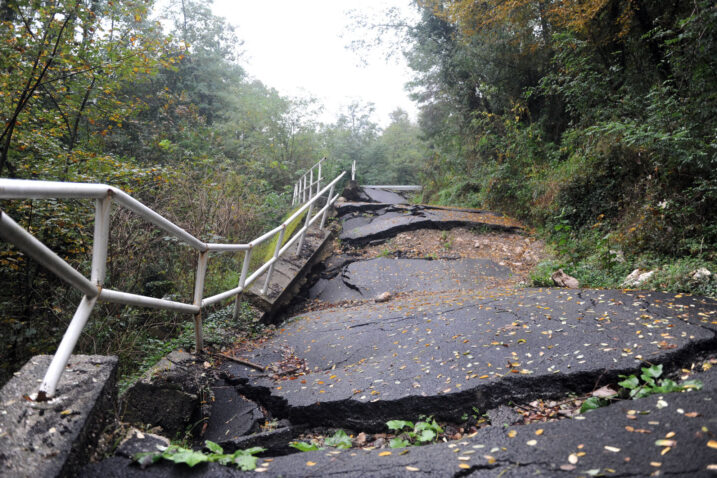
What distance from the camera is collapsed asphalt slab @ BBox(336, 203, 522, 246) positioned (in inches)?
387

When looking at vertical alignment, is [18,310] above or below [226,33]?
below

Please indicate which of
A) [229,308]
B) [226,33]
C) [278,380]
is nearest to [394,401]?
[278,380]

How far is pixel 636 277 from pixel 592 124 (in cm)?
551

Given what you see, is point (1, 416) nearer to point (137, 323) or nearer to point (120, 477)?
point (120, 477)

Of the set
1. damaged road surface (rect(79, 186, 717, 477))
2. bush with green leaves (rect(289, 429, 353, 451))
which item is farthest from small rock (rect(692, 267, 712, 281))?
bush with green leaves (rect(289, 429, 353, 451))

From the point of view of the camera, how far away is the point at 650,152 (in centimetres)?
679

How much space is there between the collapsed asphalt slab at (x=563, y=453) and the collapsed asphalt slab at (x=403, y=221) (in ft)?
25.0

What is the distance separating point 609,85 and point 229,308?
9.55 meters

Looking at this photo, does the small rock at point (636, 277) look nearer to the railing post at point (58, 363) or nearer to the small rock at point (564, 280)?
the small rock at point (564, 280)

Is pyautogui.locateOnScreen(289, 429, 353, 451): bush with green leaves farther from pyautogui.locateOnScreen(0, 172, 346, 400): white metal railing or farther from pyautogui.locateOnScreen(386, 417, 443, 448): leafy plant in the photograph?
pyautogui.locateOnScreen(0, 172, 346, 400): white metal railing

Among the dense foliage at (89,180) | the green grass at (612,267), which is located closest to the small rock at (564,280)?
the green grass at (612,267)

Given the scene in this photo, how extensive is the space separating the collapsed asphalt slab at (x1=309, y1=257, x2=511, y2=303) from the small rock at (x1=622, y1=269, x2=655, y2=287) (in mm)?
2038

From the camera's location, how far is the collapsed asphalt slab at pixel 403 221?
9.82 meters

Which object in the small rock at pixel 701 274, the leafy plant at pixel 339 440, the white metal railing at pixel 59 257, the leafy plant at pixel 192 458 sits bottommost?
the leafy plant at pixel 339 440
